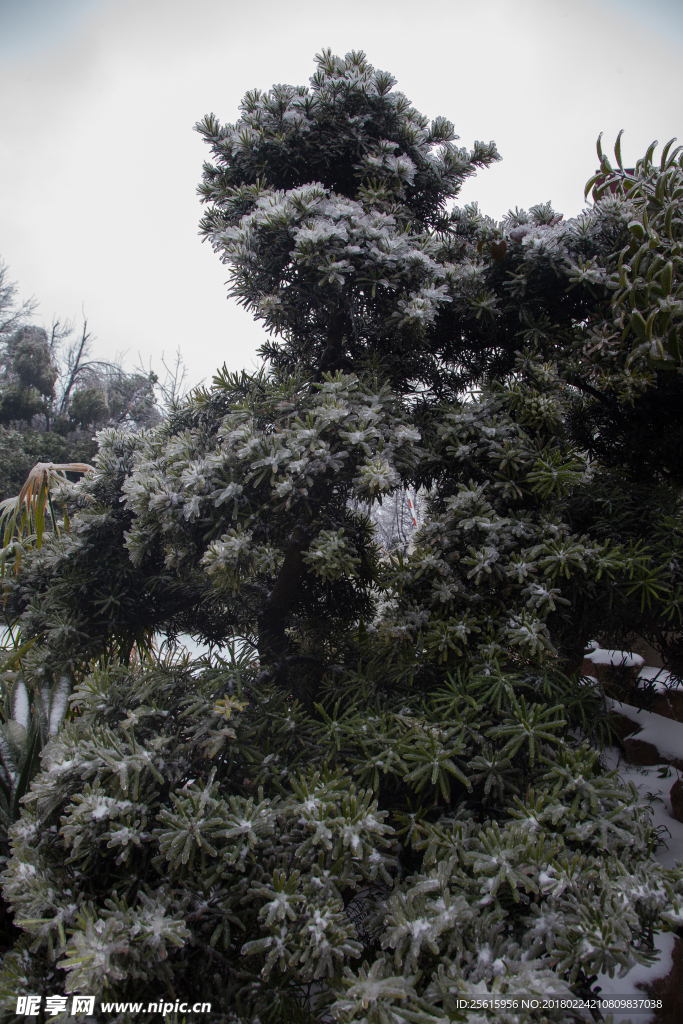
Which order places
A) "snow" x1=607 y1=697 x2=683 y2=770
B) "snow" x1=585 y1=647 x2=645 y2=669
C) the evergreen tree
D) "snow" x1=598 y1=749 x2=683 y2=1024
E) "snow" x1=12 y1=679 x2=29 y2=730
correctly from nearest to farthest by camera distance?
the evergreen tree
"snow" x1=598 y1=749 x2=683 y2=1024
"snow" x1=607 y1=697 x2=683 y2=770
"snow" x1=12 y1=679 x2=29 y2=730
"snow" x1=585 y1=647 x2=645 y2=669

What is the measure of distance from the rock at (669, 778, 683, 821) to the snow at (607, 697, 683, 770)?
0.22 meters

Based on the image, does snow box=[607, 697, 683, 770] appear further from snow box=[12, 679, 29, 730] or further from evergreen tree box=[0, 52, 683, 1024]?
snow box=[12, 679, 29, 730]

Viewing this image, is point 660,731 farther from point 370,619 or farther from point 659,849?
point 370,619

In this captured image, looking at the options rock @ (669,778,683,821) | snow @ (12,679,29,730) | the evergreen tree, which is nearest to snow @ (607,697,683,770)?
rock @ (669,778,683,821)

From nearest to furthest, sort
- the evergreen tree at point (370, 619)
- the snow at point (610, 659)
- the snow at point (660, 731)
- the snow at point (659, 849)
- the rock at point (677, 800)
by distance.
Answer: the evergreen tree at point (370, 619), the snow at point (659, 849), the rock at point (677, 800), the snow at point (660, 731), the snow at point (610, 659)

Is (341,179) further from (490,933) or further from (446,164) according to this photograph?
(490,933)

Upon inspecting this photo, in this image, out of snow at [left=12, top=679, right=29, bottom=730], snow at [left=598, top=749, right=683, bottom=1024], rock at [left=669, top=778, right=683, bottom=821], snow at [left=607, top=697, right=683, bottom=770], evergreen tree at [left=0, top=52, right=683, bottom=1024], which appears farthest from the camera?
snow at [left=12, top=679, right=29, bottom=730]

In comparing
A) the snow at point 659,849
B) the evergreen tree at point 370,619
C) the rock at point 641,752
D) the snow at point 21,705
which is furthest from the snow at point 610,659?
the snow at point 21,705

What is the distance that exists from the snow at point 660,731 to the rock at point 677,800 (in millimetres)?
217

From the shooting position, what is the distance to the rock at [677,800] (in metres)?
1.48

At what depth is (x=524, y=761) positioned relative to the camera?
3.44ft

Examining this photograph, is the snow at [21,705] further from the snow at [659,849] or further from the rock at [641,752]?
the rock at [641,752]

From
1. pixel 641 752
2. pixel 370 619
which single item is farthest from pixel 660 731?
pixel 370 619

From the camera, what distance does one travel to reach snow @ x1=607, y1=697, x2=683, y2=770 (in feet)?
5.70
